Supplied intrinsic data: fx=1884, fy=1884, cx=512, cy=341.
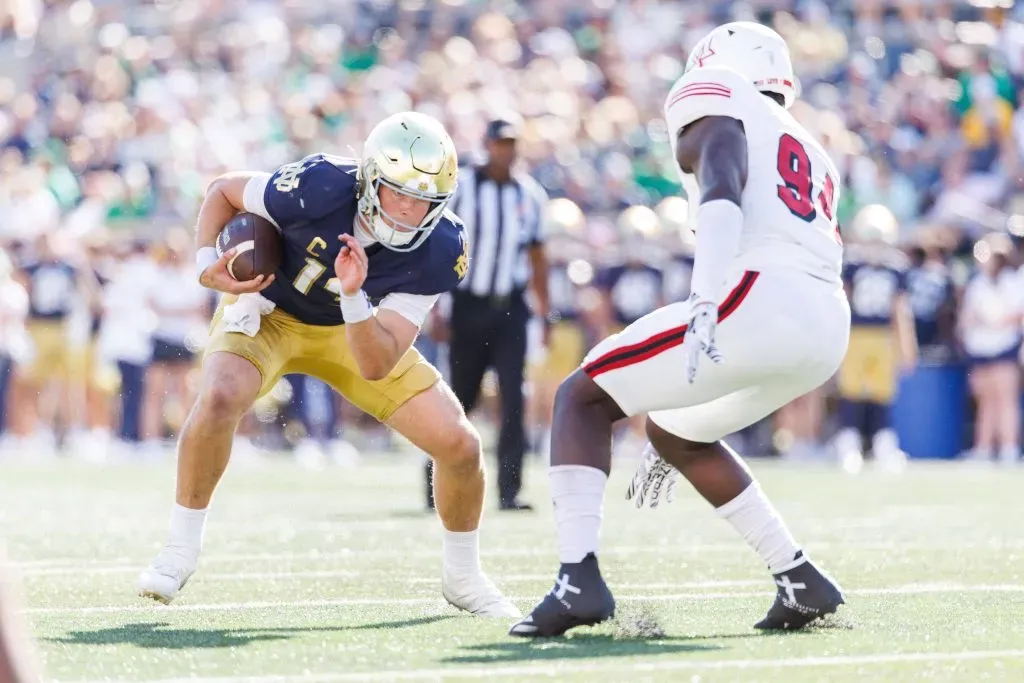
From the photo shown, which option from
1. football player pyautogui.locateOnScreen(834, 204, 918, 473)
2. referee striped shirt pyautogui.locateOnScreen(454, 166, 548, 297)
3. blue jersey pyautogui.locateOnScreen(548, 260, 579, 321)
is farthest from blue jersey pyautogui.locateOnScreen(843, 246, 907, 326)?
referee striped shirt pyautogui.locateOnScreen(454, 166, 548, 297)

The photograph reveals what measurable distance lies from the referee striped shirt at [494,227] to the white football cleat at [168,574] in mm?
3992

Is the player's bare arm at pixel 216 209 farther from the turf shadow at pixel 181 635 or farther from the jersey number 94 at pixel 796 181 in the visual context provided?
the jersey number 94 at pixel 796 181

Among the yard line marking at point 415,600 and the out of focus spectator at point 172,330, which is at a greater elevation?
the out of focus spectator at point 172,330

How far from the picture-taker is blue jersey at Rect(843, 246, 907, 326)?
14141mm

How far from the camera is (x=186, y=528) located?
16.9 ft

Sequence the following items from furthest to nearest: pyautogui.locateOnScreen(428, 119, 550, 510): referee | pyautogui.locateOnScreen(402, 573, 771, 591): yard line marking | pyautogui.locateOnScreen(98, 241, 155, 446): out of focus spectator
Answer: pyautogui.locateOnScreen(98, 241, 155, 446): out of focus spectator, pyautogui.locateOnScreen(428, 119, 550, 510): referee, pyautogui.locateOnScreen(402, 573, 771, 591): yard line marking

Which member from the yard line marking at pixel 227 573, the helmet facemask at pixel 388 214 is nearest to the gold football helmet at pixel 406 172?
the helmet facemask at pixel 388 214

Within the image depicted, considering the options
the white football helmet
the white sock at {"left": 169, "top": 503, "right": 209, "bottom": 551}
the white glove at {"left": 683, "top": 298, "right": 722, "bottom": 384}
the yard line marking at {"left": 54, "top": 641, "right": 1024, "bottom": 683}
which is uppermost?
the white football helmet

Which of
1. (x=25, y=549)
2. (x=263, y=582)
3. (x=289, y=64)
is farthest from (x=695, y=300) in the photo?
(x=289, y=64)

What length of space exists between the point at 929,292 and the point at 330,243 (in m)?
10.1

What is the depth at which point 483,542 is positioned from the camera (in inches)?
282

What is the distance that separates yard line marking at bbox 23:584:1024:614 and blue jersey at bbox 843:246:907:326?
8652 mm

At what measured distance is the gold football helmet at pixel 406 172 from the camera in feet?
15.7

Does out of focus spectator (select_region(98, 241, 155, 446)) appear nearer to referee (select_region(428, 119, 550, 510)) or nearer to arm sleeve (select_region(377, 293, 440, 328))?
referee (select_region(428, 119, 550, 510))
